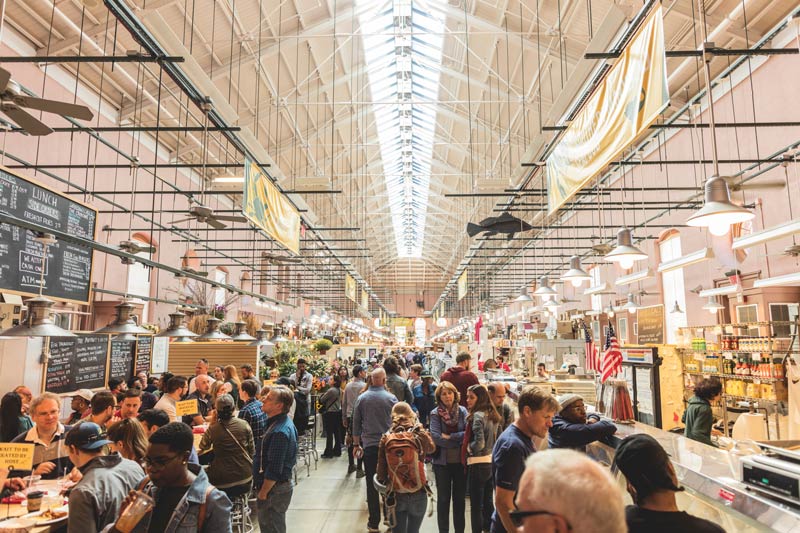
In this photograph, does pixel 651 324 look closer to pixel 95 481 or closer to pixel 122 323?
pixel 122 323

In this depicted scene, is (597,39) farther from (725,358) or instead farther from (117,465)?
(725,358)

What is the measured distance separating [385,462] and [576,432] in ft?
4.59

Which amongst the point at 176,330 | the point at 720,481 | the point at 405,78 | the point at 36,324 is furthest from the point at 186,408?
the point at 405,78

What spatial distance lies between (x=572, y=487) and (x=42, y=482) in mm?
4373

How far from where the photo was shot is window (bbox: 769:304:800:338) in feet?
29.5

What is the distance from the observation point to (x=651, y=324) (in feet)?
44.6

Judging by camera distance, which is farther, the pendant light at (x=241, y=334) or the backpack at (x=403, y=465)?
the pendant light at (x=241, y=334)

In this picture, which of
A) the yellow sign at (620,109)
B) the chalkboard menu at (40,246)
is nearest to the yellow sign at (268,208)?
the chalkboard menu at (40,246)

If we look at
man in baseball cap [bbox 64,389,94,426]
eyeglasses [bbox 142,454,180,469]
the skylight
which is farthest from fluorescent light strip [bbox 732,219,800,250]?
the skylight

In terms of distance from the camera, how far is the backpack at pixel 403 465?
3723mm

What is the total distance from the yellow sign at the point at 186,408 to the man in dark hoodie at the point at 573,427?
4.26 meters

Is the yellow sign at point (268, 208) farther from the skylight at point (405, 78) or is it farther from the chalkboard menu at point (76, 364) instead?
the skylight at point (405, 78)

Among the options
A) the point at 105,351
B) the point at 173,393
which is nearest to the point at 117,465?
the point at 173,393

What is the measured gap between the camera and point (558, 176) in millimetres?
5477
